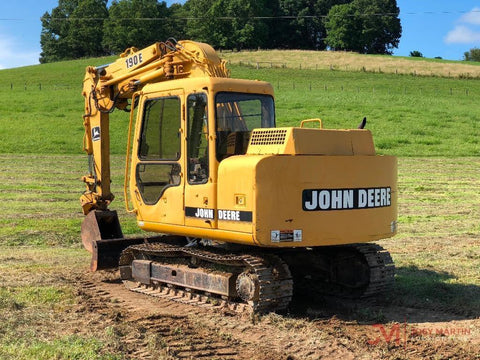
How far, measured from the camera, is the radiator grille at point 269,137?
8.06m

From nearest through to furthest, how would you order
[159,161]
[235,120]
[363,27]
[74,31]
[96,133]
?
[235,120], [159,161], [96,133], [74,31], [363,27]

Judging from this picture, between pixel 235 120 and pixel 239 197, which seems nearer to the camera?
pixel 239 197

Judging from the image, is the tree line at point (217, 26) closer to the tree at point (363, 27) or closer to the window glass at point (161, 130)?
the tree at point (363, 27)

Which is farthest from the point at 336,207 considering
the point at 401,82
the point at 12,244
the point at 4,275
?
the point at 401,82

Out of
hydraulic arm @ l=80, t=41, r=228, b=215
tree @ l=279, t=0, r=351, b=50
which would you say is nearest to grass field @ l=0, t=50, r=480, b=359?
hydraulic arm @ l=80, t=41, r=228, b=215

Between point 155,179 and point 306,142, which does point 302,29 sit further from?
point 306,142

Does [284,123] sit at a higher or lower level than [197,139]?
higher

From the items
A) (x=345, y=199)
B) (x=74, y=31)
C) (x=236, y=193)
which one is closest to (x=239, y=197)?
(x=236, y=193)

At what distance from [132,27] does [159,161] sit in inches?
3643

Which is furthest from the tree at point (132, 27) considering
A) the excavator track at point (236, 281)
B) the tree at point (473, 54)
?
the excavator track at point (236, 281)

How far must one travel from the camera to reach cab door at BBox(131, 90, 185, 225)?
29.3 ft

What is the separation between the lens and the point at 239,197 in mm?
7914

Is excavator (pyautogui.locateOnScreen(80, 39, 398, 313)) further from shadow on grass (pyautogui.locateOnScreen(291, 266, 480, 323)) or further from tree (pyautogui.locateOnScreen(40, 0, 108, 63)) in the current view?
tree (pyautogui.locateOnScreen(40, 0, 108, 63))

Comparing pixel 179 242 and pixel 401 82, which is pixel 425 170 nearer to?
pixel 179 242
